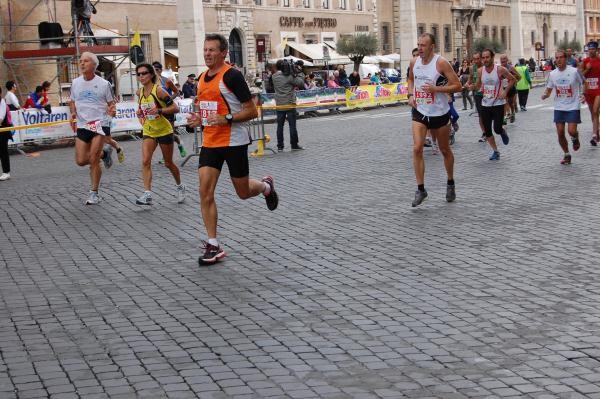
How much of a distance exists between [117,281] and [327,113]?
32.0 m

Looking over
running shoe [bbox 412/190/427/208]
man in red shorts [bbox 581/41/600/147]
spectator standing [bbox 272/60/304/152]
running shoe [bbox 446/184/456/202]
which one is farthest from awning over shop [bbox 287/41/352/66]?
running shoe [bbox 412/190/427/208]

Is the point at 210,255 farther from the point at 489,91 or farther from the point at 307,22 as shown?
the point at 307,22

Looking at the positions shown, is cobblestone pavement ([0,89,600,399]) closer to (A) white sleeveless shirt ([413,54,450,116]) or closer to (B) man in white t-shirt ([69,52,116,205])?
(B) man in white t-shirt ([69,52,116,205])

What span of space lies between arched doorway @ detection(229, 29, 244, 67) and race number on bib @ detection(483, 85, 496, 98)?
117 feet

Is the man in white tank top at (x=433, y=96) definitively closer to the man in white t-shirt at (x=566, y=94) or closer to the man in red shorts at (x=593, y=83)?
the man in white t-shirt at (x=566, y=94)

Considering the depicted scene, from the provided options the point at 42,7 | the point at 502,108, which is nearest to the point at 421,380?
the point at 502,108

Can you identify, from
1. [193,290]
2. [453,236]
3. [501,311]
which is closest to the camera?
[501,311]

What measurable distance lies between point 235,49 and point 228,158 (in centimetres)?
4420

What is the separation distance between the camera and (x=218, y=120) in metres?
9.30

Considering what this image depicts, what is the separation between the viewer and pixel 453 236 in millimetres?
9922

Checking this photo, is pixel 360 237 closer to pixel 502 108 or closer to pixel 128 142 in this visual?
pixel 502 108

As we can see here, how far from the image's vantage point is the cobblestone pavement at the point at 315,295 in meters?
5.66

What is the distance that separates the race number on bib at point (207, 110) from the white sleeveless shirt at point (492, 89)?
8960 mm

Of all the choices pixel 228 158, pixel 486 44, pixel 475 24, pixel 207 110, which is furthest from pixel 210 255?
pixel 475 24
